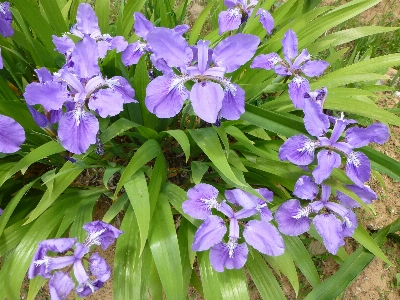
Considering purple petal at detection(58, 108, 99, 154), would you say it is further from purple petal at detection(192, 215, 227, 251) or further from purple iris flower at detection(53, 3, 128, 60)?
purple petal at detection(192, 215, 227, 251)

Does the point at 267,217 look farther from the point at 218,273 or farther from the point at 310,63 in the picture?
the point at 310,63

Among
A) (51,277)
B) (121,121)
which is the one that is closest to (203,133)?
(121,121)

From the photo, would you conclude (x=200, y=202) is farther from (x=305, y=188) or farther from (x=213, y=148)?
(x=305, y=188)

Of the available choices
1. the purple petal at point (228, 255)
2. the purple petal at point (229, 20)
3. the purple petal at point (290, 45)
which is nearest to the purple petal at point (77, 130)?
the purple petal at point (228, 255)

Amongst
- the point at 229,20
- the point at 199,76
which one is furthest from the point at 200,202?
the point at 229,20

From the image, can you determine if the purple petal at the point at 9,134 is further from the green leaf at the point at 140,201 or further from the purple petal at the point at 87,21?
the purple petal at the point at 87,21

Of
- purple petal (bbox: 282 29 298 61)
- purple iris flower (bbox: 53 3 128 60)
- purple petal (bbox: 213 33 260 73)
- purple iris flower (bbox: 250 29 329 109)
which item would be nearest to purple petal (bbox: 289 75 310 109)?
purple iris flower (bbox: 250 29 329 109)
